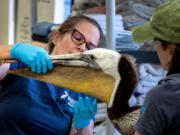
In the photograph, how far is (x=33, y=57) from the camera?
0.79m

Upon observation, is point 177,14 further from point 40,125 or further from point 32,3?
point 32,3

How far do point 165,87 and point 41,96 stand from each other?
1.85 ft

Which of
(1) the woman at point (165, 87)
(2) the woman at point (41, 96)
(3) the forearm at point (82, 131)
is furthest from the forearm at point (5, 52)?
(1) the woman at point (165, 87)

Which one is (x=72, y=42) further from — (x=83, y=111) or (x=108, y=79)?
(x=108, y=79)

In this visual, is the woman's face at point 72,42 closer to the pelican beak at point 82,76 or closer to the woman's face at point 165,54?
the pelican beak at point 82,76

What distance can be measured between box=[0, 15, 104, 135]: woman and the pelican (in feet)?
0.31

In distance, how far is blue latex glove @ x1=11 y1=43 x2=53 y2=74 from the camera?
2.54 feet

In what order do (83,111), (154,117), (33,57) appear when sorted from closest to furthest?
(154,117)
(33,57)
(83,111)

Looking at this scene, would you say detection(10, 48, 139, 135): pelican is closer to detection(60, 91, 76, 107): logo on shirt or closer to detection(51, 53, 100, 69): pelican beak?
detection(51, 53, 100, 69): pelican beak

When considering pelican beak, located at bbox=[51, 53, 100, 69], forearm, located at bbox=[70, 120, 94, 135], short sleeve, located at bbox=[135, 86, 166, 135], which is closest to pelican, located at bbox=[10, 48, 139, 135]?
pelican beak, located at bbox=[51, 53, 100, 69]

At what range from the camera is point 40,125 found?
905 mm

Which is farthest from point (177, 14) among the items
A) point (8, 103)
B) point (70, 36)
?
point (8, 103)

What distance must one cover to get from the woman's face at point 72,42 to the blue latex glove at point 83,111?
22 centimetres

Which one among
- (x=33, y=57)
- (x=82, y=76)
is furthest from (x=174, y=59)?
(x=33, y=57)
